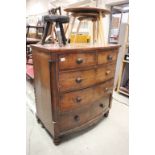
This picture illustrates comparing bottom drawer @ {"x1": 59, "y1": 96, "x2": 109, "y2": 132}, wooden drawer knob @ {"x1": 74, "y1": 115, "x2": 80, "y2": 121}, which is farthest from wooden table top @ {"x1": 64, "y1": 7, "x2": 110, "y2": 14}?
wooden drawer knob @ {"x1": 74, "y1": 115, "x2": 80, "y2": 121}

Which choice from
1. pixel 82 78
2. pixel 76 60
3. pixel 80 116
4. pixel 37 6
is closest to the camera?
pixel 76 60

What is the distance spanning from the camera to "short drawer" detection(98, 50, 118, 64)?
1724 millimetres

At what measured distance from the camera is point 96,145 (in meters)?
1.67

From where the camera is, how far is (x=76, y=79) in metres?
1.54

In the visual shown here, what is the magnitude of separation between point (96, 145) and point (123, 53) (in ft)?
5.95

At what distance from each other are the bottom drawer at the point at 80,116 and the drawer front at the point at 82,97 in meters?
0.07

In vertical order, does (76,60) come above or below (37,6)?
below

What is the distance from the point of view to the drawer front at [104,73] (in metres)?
1.78

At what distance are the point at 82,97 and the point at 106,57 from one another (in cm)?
53

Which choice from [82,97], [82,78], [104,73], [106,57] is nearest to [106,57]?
[106,57]

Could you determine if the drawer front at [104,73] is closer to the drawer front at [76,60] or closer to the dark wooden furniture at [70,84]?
the dark wooden furniture at [70,84]

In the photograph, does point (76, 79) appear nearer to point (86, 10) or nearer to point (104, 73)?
point (104, 73)
